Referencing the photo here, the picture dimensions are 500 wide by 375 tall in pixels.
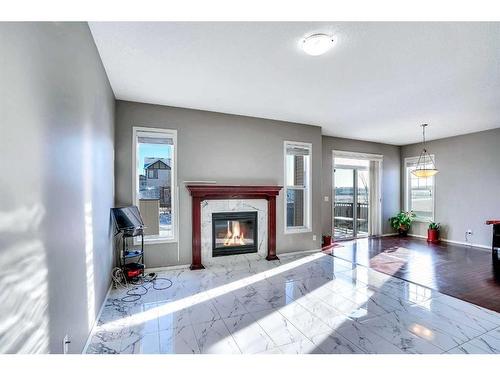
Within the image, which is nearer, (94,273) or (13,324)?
(13,324)

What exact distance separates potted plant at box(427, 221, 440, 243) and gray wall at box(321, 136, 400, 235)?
3.29 ft

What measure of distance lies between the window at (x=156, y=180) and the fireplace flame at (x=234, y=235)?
0.93 metres

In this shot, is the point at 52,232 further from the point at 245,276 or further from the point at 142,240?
the point at 245,276

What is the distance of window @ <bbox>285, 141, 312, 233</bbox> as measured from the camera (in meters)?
5.10

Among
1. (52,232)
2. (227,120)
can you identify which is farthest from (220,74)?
(52,232)

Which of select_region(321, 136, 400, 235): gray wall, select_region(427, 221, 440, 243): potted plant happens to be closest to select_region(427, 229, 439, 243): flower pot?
select_region(427, 221, 440, 243): potted plant

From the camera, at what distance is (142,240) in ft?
11.8

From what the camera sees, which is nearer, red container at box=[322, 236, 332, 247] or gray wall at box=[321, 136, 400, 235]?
red container at box=[322, 236, 332, 247]

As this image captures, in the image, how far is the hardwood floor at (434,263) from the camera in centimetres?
320

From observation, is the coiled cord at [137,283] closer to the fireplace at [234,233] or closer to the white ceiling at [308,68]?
the fireplace at [234,233]

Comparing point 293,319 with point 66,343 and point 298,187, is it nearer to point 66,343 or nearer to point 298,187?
point 66,343

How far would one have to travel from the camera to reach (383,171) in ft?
23.1

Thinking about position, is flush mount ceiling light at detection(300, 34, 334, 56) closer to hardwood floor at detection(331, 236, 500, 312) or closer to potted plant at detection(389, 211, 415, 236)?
hardwood floor at detection(331, 236, 500, 312)
